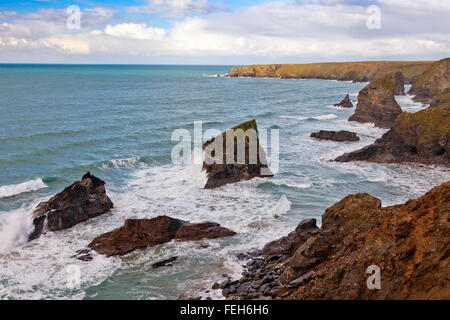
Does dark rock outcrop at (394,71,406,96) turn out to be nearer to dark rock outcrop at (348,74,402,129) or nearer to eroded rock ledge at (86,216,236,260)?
dark rock outcrop at (348,74,402,129)

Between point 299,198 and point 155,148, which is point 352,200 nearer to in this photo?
point 299,198

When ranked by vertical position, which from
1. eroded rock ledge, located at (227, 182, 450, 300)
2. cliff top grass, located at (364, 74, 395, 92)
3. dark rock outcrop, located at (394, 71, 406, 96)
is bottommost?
eroded rock ledge, located at (227, 182, 450, 300)

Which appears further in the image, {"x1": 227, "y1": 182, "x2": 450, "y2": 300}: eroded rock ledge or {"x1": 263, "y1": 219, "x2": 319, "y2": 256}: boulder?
{"x1": 263, "y1": 219, "x2": 319, "y2": 256}: boulder

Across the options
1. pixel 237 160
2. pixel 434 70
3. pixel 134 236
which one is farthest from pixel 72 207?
pixel 434 70

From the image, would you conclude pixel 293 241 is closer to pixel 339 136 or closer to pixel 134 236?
pixel 134 236

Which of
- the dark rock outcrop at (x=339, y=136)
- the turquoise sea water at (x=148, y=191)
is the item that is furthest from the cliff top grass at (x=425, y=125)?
the dark rock outcrop at (x=339, y=136)

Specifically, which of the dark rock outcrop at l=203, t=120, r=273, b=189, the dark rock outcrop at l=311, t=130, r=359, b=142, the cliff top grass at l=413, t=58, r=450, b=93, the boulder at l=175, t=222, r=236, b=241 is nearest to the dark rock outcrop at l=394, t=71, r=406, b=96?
the cliff top grass at l=413, t=58, r=450, b=93
